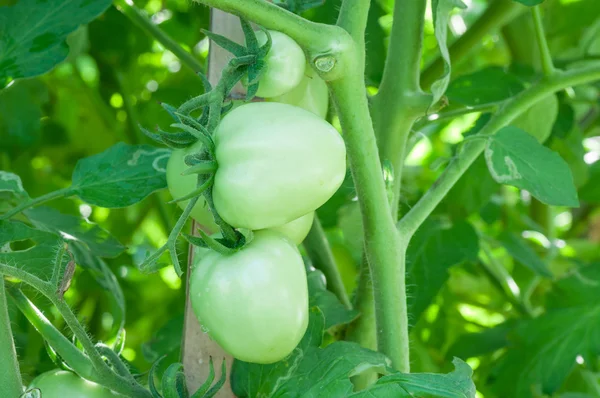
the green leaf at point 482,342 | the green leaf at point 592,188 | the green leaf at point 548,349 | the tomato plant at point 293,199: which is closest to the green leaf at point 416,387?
the tomato plant at point 293,199

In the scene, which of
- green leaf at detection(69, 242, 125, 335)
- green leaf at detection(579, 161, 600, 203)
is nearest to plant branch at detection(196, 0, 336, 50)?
green leaf at detection(69, 242, 125, 335)

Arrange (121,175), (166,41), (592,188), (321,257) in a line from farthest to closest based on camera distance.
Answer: (592,188), (166,41), (321,257), (121,175)

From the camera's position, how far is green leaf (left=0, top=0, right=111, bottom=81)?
0.69 metres

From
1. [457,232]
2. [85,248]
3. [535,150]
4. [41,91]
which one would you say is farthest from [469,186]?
[41,91]

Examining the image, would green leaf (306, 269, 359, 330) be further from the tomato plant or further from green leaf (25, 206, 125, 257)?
green leaf (25, 206, 125, 257)

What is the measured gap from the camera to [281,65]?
49 cm

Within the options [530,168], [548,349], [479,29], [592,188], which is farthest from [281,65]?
[592,188]

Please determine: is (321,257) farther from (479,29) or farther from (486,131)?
(479,29)

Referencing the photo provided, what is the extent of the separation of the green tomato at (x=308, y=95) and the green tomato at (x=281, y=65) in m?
0.05

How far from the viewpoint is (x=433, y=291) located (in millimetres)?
893

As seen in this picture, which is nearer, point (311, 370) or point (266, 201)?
point (266, 201)

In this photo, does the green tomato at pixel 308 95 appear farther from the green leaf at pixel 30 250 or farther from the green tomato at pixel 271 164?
the green leaf at pixel 30 250

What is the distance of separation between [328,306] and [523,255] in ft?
1.53

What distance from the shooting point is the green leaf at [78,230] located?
679 millimetres
